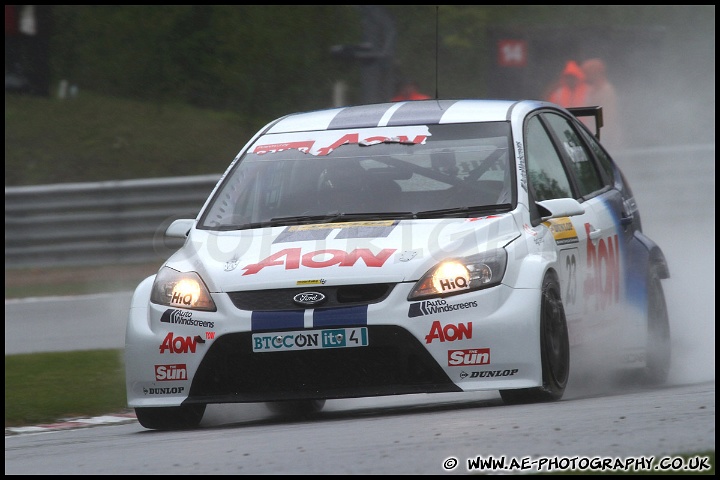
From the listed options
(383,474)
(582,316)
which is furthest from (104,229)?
(383,474)

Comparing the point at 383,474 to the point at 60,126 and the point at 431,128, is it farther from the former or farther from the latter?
the point at 60,126

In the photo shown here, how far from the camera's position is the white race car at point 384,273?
6.38 meters

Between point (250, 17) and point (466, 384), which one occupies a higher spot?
point (250, 17)

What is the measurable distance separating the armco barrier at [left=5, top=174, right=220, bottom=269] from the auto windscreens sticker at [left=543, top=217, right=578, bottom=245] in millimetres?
9524

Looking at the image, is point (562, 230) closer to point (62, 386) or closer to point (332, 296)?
point (332, 296)

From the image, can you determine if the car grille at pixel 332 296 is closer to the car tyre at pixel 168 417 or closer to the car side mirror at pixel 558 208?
the car tyre at pixel 168 417

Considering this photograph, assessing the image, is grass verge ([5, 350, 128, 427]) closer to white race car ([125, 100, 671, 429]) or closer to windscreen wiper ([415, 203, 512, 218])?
white race car ([125, 100, 671, 429])

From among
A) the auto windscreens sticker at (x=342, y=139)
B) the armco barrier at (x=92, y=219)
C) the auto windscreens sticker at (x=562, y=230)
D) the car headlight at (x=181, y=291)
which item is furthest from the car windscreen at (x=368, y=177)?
the armco barrier at (x=92, y=219)

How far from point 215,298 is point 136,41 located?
18.2 m

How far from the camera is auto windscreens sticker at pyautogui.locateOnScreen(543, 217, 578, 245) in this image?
23.6ft

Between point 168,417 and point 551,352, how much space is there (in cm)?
180

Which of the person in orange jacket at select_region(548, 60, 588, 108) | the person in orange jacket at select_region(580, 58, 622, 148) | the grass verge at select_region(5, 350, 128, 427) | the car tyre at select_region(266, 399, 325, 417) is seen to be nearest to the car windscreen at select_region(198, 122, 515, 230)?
the car tyre at select_region(266, 399, 325, 417)

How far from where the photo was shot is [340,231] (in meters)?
6.80

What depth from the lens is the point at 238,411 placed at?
26.1ft
